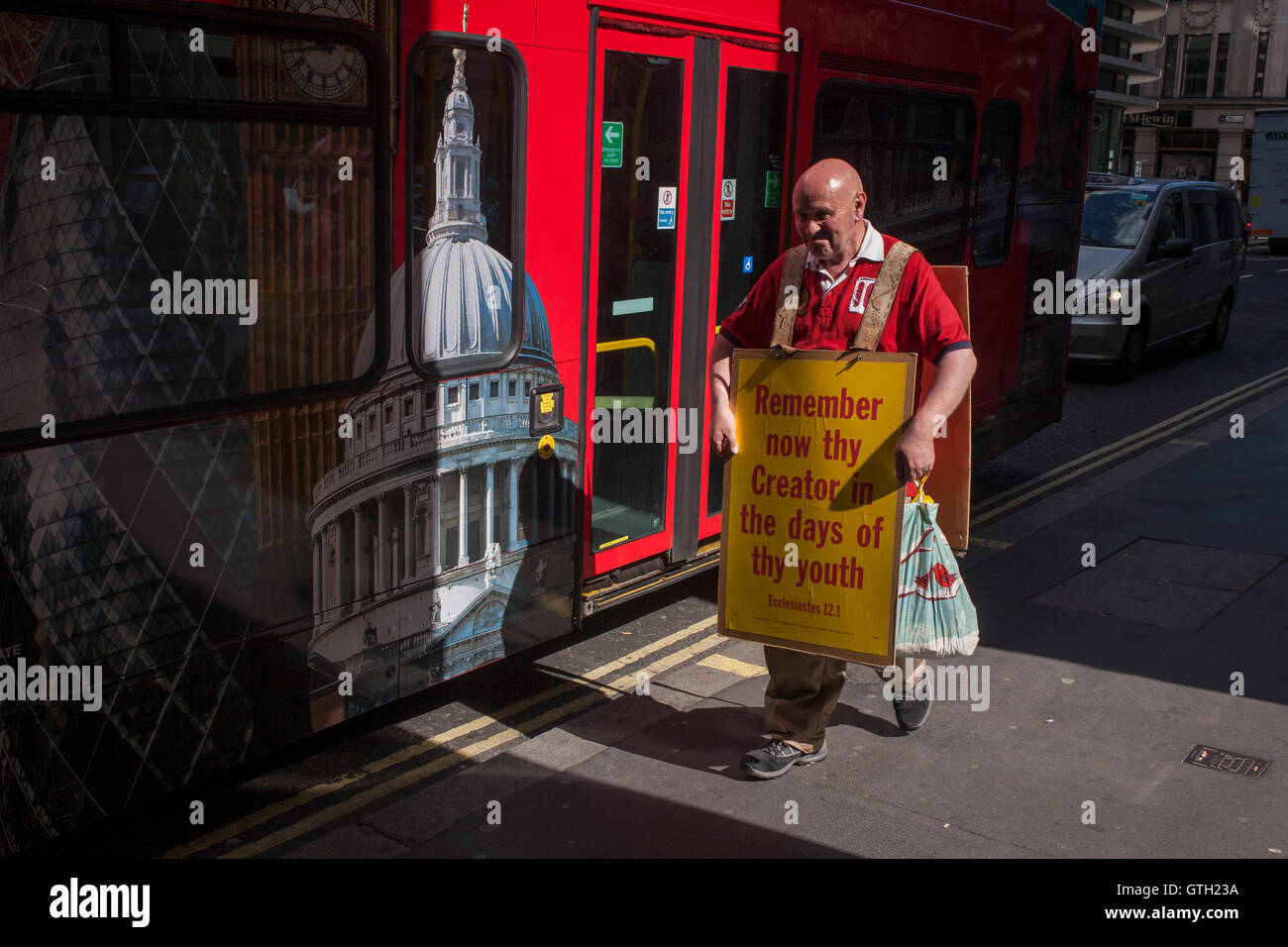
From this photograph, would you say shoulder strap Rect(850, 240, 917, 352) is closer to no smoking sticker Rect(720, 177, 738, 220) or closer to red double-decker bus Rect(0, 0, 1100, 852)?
red double-decker bus Rect(0, 0, 1100, 852)

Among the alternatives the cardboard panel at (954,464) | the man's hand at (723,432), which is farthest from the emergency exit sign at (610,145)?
the cardboard panel at (954,464)

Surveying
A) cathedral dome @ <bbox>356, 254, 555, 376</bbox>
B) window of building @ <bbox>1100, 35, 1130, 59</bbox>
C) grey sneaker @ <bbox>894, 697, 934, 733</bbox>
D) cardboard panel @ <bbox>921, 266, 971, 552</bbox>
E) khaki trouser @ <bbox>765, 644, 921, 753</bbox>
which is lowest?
grey sneaker @ <bbox>894, 697, 934, 733</bbox>

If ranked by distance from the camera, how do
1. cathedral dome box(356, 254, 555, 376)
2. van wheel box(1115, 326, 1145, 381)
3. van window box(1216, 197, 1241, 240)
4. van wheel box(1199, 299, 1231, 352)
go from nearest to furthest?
cathedral dome box(356, 254, 555, 376) → van wheel box(1115, 326, 1145, 381) → van window box(1216, 197, 1241, 240) → van wheel box(1199, 299, 1231, 352)

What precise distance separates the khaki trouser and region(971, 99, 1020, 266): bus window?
4036mm

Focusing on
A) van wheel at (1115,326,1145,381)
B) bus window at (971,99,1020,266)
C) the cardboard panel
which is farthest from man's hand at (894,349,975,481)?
van wheel at (1115,326,1145,381)

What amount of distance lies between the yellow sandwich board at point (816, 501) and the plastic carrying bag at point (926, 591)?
7.6 inches

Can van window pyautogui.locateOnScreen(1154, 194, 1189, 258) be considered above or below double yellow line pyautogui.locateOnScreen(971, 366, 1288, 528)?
above

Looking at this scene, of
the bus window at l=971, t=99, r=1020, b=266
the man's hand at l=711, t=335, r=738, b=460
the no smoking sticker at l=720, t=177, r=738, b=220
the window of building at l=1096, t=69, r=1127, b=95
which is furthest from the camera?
the window of building at l=1096, t=69, r=1127, b=95

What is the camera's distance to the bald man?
14.1ft

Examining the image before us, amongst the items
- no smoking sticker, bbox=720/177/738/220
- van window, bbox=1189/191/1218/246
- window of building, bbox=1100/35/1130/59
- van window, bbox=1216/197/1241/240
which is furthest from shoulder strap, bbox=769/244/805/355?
window of building, bbox=1100/35/1130/59

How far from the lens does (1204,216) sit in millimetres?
15008

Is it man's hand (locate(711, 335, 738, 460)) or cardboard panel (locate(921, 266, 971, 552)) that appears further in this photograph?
cardboard panel (locate(921, 266, 971, 552))

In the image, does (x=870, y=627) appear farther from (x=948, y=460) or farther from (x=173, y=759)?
(x=173, y=759)
